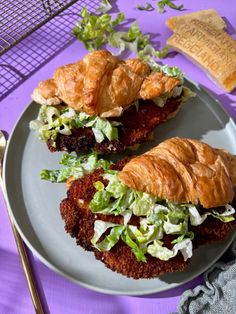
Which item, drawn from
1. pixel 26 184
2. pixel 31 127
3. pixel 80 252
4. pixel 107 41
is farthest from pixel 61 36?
pixel 80 252

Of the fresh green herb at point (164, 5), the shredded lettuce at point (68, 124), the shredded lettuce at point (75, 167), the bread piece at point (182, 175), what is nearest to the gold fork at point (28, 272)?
the shredded lettuce at point (75, 167)

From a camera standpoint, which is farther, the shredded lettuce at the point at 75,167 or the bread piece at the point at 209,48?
the bread piece at the point at 209,48

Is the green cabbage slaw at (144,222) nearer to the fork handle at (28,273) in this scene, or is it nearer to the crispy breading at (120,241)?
the crispy breading at (120,241)

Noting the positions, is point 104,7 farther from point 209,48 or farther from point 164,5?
point 209,48

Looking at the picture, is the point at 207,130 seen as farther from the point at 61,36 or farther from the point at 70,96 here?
the point at 61,36

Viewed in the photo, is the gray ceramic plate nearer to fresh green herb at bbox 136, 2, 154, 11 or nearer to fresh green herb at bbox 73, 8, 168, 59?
fresh green herb at bbox 73, 8, 168, 59
